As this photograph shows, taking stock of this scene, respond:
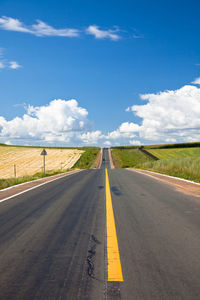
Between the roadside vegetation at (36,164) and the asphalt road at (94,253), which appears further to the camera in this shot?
the roadside vegetation at (36,164)

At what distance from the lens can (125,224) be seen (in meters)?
5.44

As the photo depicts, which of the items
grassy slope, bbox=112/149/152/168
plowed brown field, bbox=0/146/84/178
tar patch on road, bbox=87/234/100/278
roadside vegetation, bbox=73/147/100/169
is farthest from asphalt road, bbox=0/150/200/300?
grassy slope, bbox=112/149/152/168

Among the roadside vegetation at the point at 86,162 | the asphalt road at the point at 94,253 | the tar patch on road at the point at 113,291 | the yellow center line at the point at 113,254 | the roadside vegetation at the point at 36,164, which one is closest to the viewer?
the tar patch on road at the point at 113,291

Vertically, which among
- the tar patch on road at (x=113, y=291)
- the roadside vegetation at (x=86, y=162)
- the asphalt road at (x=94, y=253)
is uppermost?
the tar patch on road at (x=113, y=291)

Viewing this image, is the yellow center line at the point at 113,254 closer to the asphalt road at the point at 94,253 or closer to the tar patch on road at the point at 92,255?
the asphalt road at the point at 94,253

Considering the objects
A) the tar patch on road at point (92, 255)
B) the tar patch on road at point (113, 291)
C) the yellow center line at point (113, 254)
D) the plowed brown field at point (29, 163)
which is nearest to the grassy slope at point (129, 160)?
the plowed brown field at point (29, 163)

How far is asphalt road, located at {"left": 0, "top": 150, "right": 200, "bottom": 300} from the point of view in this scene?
8.96 feet

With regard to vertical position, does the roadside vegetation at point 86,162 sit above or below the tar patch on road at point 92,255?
below

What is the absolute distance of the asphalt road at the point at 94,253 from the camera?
8.96 feet

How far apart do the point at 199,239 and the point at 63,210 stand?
3.69 meters

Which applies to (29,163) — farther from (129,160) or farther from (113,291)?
(113,291)

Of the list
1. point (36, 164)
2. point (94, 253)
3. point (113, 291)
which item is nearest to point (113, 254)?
point (94, 253)

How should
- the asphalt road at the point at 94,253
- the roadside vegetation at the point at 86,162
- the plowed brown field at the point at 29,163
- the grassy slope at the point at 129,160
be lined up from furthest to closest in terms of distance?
the grassy slope at the point at 129,160
the roadside vegetation at the point at 86,162
the plowed brown field at the point at 29,163
the asphalt road at the point at 94,253

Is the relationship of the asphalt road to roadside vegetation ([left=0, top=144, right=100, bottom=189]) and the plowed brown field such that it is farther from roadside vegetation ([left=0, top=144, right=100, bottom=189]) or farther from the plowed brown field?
the plowed brown field
